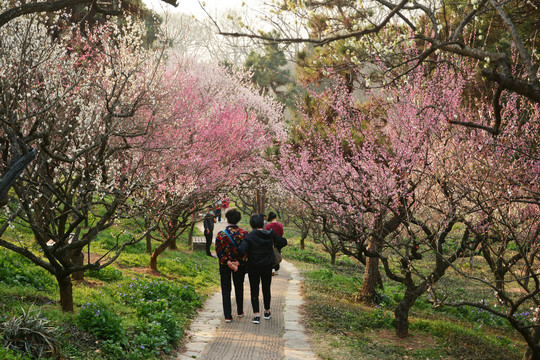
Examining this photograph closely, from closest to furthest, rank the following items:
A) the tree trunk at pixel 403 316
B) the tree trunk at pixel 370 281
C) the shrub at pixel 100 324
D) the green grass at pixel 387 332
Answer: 1. the shrub at pixel 100 324
2. the green grass at pixel 387 332
3. the tree trunk at pixel 403 316
4. the tree trunk at pixel 370 281

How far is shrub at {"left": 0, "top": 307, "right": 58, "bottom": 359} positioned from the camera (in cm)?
495

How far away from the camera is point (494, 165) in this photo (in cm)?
769

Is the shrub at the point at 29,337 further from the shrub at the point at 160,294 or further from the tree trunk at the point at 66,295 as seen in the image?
the shrub at the point at 160,294

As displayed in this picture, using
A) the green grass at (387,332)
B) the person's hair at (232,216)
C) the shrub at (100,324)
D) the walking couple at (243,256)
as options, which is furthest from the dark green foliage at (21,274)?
the green grass at (387,332)

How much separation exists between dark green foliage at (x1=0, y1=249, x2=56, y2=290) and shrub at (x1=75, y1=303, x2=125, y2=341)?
2.23 metres

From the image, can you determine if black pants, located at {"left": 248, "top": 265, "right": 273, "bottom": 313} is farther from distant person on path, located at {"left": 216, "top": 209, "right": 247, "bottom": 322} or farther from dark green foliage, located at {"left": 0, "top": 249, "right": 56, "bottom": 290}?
dark green foliage, located at {"left": 0, "top": 249, "right": 56, "bottom": 290}

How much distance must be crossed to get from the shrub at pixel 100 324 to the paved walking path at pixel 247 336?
0.98m

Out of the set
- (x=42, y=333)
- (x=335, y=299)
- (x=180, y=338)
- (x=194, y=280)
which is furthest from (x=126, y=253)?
(x=42, y=333)

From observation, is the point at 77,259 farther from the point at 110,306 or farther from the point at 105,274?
the point at 110,306

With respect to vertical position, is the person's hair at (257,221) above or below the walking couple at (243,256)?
above

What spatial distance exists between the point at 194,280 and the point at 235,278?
4.26 m

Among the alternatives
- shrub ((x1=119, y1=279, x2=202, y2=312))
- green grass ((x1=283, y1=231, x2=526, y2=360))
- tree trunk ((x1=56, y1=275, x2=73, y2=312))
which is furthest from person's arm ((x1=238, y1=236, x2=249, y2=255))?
tree trunk ((x1=56, y1=275, x2=73, y2=312))

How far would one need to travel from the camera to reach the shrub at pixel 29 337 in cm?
495

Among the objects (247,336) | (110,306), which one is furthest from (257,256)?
(110,306)
